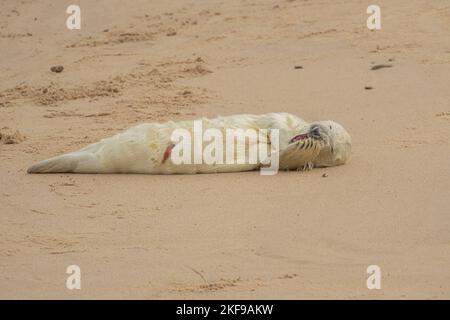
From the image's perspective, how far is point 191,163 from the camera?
6789 millimetres

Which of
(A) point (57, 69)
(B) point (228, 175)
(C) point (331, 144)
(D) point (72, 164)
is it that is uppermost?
(A) point (57, 69)

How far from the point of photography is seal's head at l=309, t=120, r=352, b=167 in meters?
6.89

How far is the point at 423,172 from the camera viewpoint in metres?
6.70

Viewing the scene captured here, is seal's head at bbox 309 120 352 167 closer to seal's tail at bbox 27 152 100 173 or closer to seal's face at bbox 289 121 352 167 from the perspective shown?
seal's face at bbox 289 121 352 167

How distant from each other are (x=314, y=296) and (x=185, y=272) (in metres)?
0.73

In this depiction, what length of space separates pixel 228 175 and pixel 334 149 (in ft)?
2.62

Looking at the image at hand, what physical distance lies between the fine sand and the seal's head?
0.43 ft

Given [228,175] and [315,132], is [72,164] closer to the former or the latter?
[228,175]

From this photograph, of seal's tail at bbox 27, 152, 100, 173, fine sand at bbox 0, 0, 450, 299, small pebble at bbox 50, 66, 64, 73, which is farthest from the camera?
small pebble at bbox 50, 66, 64, 73

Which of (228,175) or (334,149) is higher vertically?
(334,149)

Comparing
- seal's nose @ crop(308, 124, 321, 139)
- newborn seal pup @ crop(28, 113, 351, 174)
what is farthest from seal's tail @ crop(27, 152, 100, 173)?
seal's nose @ crop(308, 124, 321, 139)

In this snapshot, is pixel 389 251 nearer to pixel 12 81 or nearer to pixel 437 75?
pixel 437 75

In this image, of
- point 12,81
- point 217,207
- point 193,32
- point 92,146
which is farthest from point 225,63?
point 217,207

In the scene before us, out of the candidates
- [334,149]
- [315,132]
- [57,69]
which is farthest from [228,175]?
[57,69]
